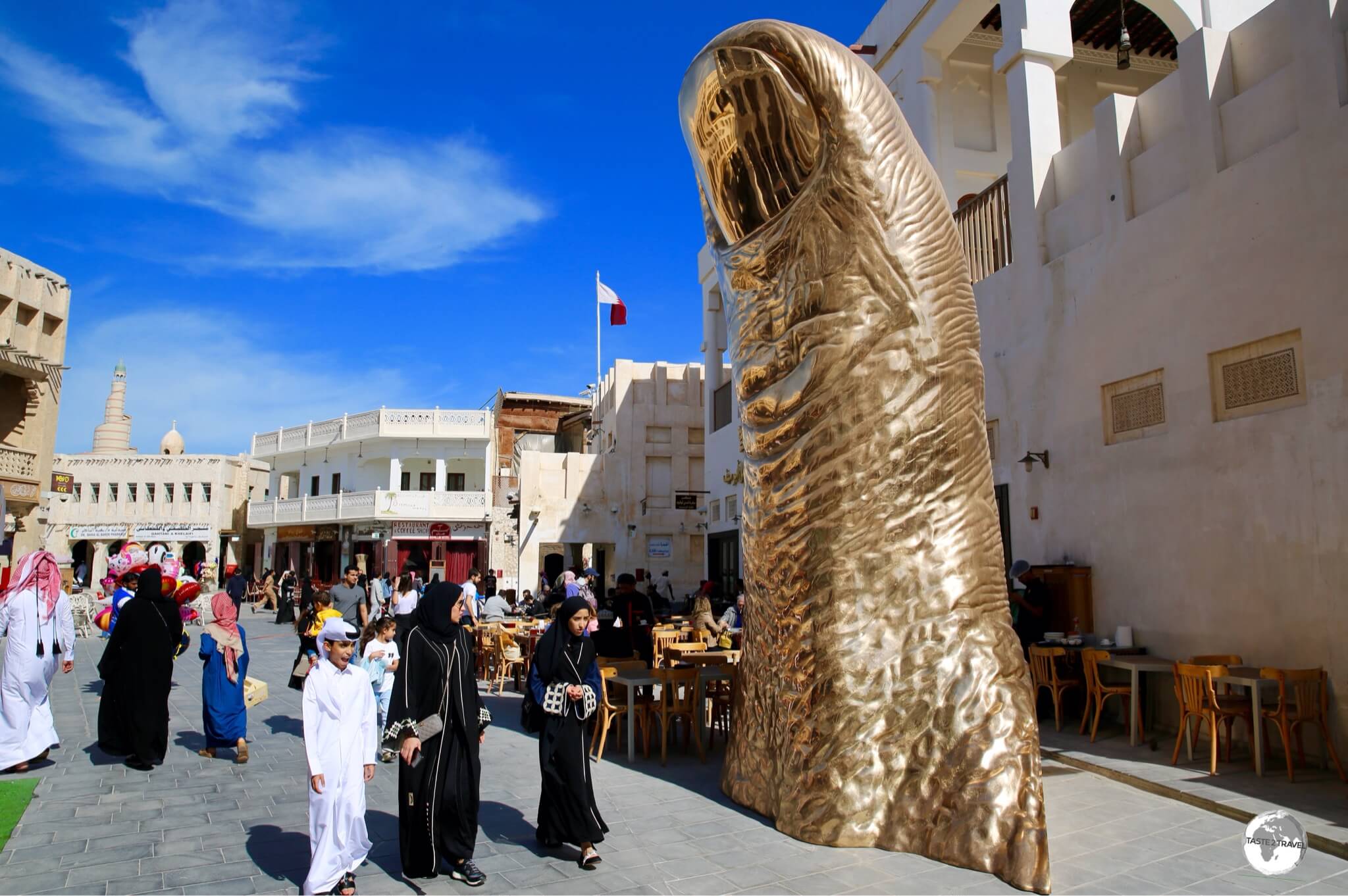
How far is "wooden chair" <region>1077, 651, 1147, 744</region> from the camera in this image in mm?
6949

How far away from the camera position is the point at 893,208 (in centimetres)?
473

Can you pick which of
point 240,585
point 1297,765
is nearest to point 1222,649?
point 1297,765

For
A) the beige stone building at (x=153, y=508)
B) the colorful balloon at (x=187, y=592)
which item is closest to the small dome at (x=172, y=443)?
the beige stone building at (x=153, y=508)

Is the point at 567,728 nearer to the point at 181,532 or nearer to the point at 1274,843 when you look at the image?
the point at 1274,843

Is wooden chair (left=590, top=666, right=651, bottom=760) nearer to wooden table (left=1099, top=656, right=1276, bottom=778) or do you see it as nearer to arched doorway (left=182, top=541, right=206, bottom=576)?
wooden table (left=1099, top=656, right=1276, bottom=778)

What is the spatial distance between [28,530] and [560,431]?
17530 mm

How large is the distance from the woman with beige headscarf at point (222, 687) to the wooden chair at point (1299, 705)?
25.0 feet

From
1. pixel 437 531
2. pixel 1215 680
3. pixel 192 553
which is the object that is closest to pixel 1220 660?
pixel 1215 680

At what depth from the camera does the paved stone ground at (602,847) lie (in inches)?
157

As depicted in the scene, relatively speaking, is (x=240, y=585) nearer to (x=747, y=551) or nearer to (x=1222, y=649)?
(x=747, y=551)

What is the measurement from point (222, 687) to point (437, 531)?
23.7 metres

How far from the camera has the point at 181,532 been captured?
3819cm

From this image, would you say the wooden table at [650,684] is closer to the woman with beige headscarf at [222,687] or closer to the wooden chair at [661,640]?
the wooden chair at [661,640]

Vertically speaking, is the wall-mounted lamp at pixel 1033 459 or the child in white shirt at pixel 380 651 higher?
the wall-mounted lamp at pixel 1033 459
